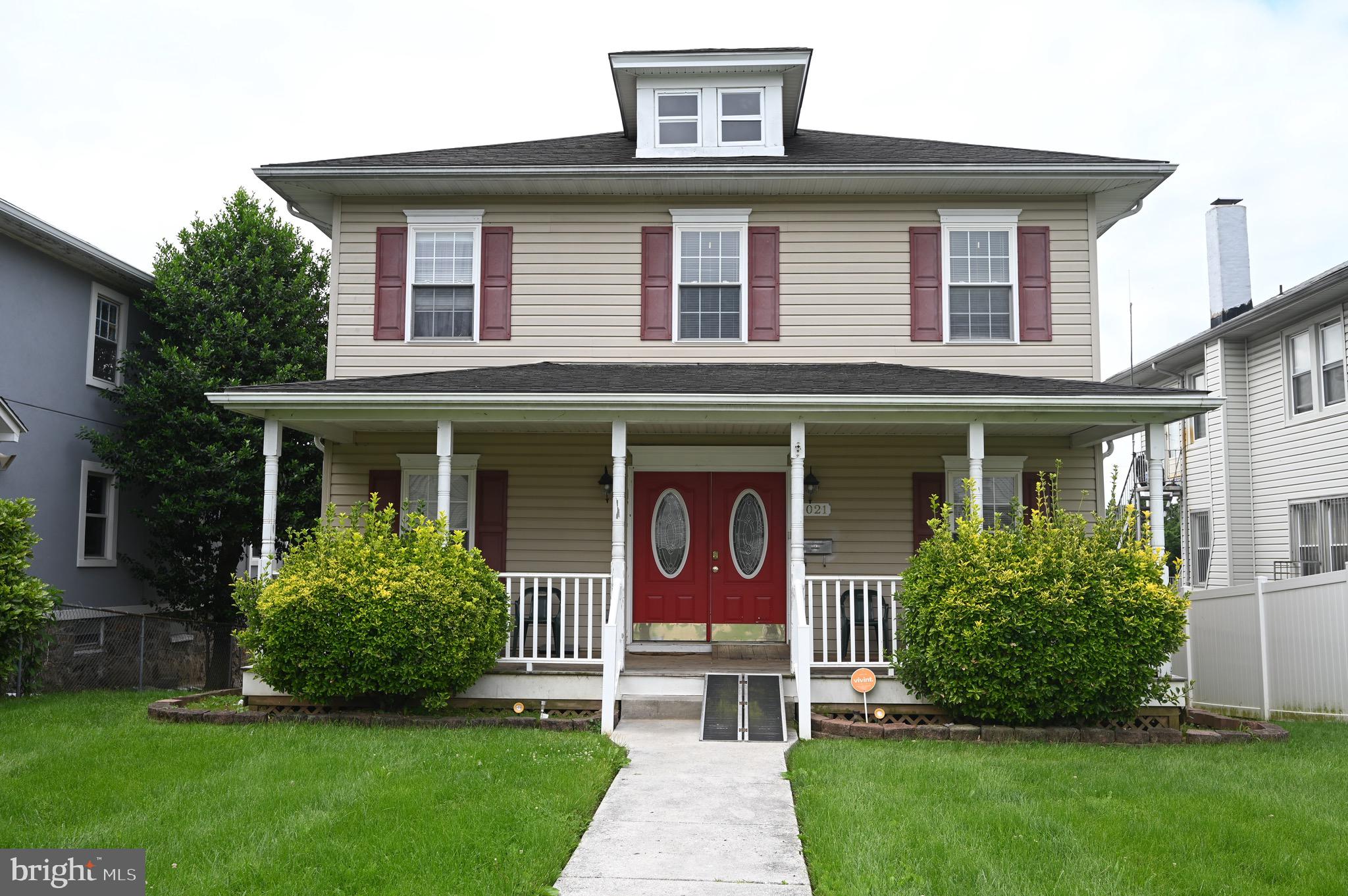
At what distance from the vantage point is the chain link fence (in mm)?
12891

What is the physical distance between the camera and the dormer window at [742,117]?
12516 millimetres

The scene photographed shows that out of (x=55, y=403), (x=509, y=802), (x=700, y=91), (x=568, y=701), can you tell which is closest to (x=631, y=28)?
(x=700, y=91)

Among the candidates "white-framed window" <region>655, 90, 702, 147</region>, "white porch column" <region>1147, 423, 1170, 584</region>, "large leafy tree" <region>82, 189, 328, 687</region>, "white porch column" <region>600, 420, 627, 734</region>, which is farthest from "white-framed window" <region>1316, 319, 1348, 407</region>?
"large leafy tree" <region>82, 189, 328, 687</region>

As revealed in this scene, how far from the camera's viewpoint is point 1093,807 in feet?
19.5

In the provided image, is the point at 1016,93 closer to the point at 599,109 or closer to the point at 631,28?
the point at 631,28

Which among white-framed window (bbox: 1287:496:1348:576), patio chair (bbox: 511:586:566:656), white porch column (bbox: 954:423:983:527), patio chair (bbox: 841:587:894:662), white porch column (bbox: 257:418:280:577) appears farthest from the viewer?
white-framed window (bbox: 1287:496:1348:576)

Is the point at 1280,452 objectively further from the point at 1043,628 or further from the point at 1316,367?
the point at 1043,628

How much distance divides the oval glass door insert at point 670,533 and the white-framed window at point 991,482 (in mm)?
3172

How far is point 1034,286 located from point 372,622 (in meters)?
8.34

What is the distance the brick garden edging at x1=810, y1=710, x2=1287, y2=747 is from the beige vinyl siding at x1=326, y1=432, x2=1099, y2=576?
10.1 ft

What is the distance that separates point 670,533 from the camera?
468 inches

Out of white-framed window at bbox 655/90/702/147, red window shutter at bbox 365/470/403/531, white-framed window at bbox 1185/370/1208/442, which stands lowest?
red window shutter at bbox 365/470/403/531

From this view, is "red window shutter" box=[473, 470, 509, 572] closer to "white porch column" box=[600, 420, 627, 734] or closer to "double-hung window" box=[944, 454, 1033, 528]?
"white porch column" box=[600, 420, 627, 734]

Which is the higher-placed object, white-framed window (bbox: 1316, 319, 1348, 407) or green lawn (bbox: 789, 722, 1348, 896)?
white-framed window (bbox: 1316, 319, 1348, 407)
